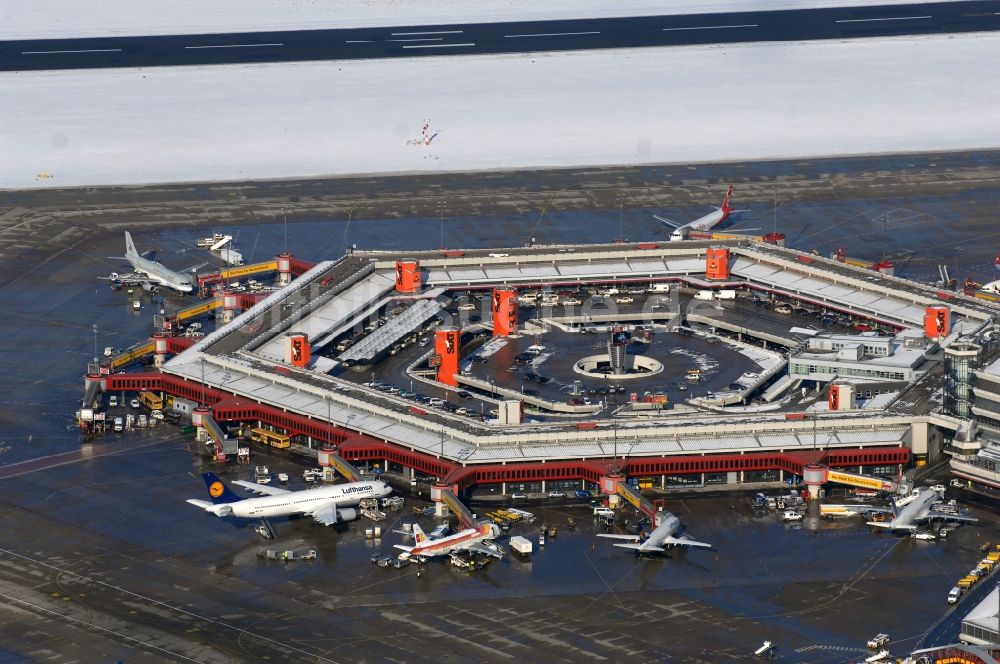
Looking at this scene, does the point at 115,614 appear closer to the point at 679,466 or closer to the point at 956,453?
the point at 679,466

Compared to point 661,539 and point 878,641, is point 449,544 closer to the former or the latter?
point 661,539

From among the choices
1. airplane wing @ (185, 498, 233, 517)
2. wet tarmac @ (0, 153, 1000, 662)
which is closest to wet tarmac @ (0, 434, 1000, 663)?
wet tarmac @ (0, 153, 1000, 662)

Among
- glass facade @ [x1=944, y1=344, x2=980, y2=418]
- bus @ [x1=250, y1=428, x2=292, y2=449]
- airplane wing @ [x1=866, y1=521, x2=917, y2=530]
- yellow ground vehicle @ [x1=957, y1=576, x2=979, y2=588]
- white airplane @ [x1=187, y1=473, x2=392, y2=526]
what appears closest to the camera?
yellow ground vehicle @ [x1=957, y1=576, x2=979, y2=588]

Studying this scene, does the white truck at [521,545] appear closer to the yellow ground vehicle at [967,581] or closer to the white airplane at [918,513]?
the white airplane at [918,513]

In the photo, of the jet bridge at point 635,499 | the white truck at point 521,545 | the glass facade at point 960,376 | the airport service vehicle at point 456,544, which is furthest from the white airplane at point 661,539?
the glass facade at point 960,376

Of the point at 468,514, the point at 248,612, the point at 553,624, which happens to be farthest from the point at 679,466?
the point at 248,612

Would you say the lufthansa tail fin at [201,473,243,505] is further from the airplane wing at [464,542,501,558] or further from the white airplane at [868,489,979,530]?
the white airplane at [868,489,979,530]
